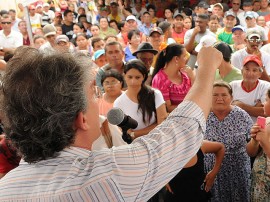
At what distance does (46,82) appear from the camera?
98cm

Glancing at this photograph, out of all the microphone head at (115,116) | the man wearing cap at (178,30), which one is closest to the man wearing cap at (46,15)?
the man wearing cap at (178,30)

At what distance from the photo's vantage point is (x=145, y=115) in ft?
10.7

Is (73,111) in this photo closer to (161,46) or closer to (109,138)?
(109,138)

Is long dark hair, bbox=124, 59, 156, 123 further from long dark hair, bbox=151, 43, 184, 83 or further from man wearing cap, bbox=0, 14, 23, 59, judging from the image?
man wearing cap, bbox=0, 14, 23, 59

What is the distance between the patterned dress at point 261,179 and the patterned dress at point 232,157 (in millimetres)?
343

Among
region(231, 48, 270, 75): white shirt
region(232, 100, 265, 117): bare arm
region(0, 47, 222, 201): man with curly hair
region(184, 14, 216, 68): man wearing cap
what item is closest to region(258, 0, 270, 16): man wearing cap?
region(184, 14, 216, 68): man wearing cap

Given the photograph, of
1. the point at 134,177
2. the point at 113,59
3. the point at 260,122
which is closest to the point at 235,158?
the point at 260,122

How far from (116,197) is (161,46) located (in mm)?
4768

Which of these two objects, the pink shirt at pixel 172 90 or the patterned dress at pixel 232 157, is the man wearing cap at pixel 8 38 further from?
the patterned dress at pixel 232 157

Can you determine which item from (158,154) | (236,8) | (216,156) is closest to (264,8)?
(236,8)

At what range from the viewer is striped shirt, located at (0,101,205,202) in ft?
3.04

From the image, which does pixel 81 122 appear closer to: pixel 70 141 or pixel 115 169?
pixel 70 141

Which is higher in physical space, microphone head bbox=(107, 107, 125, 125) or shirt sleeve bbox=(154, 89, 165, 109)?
microphone head bbox=(107, 107, 125, 125)

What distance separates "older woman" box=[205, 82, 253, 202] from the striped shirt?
2034mm
